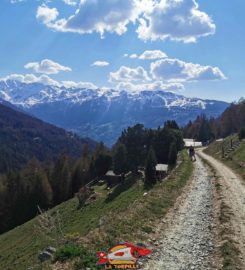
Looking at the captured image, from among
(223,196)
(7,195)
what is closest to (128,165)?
(7,195)

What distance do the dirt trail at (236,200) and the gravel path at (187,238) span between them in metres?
1.59

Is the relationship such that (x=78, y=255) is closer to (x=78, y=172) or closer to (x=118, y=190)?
(x=118, y=190)

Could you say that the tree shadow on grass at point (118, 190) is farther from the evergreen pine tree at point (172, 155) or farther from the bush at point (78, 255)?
the bush at point (78, 255)

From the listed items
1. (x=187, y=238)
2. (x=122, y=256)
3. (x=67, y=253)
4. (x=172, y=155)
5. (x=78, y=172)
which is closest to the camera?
(x=122, y=256)

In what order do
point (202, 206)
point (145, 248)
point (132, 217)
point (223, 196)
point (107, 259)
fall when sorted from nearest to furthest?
1. point (107, 259)
2. point (145, 248)
3. point (132, 217)
4. point (202, 206)
5. point (223, 196)

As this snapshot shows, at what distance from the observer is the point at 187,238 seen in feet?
71.1

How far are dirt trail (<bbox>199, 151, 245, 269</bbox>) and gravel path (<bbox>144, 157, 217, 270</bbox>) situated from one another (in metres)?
1.59

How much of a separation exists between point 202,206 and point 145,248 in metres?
12.5

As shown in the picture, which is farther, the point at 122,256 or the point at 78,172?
the point at 78,172

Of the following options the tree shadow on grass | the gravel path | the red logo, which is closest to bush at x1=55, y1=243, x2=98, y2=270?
the red logo

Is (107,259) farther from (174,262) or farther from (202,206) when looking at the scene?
(202,206)

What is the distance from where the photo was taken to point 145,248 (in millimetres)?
19453

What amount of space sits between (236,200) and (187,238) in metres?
11.8

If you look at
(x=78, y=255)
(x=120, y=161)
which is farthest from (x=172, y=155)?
(x=78, y=255)
